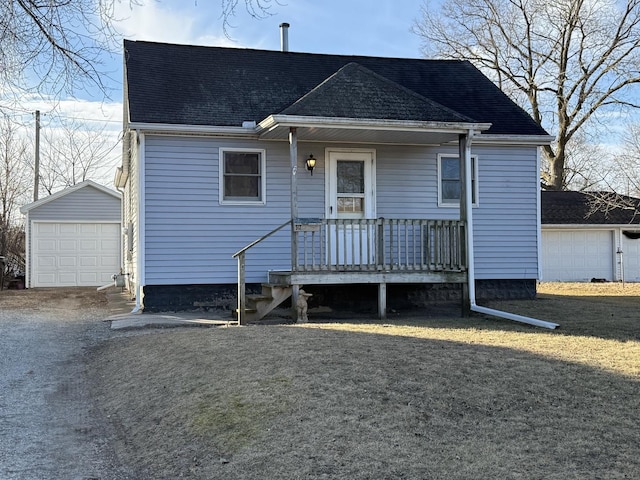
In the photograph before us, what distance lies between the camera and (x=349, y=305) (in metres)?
13.2

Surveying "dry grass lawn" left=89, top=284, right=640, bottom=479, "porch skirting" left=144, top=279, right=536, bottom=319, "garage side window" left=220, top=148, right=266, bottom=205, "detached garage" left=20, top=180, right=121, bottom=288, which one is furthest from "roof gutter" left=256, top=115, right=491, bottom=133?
"detached garage" left=20, top=180, right=121, bottom=288

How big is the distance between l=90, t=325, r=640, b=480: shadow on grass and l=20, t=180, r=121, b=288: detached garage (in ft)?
50.6

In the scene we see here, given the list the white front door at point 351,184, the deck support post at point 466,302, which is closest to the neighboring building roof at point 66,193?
the white front door at point 351,184

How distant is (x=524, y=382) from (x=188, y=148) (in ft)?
27.1

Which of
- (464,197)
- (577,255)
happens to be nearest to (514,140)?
(464,197)

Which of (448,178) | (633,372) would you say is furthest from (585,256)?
(633,372)

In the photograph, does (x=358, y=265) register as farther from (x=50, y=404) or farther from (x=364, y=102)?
(x=50, y=404)

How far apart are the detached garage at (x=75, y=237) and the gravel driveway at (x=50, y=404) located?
9.40 meters

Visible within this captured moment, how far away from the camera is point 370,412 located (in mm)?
5309

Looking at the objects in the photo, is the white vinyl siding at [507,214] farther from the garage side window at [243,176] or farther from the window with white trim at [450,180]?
the garage side window at [243,176]

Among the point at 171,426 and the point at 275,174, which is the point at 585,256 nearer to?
the point at 275,174

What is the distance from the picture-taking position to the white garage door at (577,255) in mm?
24656

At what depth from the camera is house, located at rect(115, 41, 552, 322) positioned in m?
11.3

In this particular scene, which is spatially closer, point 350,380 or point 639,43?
point 350,380
